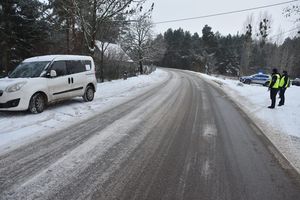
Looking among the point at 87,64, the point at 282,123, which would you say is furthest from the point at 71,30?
the point at 282,123

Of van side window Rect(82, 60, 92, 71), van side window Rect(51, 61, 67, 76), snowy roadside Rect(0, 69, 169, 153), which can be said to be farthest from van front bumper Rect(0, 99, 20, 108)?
van side window Rect(82, 60, 92, 71)

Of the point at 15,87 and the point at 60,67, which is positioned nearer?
the point at 15,87

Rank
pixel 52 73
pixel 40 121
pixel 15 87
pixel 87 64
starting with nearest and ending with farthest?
1. pixel 40 121
2. pixel 15 87
3. pixel 52 73
4. pixel 87 64

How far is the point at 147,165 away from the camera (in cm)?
514

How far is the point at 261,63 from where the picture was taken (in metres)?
81.4

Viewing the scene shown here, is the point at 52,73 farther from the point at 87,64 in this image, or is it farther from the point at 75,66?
the point at 87,64

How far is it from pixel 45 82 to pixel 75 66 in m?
2.05

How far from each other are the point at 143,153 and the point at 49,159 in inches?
70.1

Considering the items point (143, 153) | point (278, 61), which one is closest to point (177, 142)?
point (143, 153)

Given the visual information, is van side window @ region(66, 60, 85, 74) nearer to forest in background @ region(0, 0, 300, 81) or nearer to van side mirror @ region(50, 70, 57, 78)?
van side mirror @ region(50, 70, 57, 78)

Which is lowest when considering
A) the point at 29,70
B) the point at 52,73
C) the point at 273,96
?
the point at 273,96

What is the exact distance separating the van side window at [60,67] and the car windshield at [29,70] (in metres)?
0.29

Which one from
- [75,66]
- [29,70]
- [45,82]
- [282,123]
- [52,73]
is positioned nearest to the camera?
[282,123]

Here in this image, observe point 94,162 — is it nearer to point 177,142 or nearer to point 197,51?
point 177,142
